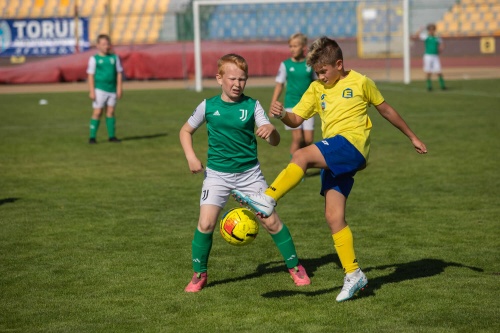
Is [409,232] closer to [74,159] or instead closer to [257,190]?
[257,190]

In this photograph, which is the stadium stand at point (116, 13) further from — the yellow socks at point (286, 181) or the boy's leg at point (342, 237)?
the yellow socks at point (286, 181)

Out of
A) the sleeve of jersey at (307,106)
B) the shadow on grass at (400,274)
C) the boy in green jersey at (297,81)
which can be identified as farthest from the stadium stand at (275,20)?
the sleeve of jersey at (307,106)

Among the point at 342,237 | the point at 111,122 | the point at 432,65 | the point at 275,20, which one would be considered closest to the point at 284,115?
the point at 342,237

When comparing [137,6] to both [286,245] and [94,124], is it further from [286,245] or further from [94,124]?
[286,245]

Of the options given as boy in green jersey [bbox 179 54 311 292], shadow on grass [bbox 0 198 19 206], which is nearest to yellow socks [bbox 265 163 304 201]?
boy in green jersey [bbox 179 54 311 292]

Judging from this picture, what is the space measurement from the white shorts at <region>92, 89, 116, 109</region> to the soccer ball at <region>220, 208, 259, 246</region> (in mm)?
11148

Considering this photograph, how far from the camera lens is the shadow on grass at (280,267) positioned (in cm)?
720

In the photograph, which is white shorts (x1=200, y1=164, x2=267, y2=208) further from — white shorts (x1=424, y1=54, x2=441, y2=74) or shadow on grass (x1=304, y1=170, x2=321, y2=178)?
white shorts (x1=424, y1=54, x2=441, y2=74)

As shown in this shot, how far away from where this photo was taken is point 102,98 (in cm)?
1712

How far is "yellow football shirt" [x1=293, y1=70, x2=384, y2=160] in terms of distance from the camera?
6383 mm

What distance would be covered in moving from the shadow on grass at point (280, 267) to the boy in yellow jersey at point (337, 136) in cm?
91

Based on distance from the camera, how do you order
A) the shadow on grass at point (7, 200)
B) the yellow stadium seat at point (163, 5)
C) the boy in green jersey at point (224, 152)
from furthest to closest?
the yellow stadium seat at point (163, 5)
the shadow on grass at point (7, 200)
the boy in green jersey at point (224, 152)

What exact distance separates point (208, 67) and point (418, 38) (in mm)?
13882

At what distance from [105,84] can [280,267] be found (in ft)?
34.1
